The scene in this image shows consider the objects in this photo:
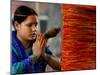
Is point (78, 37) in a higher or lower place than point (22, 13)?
lower

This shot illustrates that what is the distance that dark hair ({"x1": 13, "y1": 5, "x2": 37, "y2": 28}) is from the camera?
7.83 feet

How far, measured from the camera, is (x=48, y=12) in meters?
2.52

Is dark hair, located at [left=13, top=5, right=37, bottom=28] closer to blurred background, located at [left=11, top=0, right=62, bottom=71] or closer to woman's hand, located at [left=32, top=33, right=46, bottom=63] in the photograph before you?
blurred background, located at [left=11, top=0, right=62, bottom=71]

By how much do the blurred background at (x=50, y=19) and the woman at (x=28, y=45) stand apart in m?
0.05

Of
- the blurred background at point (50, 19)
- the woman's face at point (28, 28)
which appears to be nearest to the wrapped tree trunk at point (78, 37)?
the blurred background at point (50, 19)

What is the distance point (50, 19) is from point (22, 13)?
1.06ft

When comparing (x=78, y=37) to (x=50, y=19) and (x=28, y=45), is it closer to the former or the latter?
(x=50, y=19)

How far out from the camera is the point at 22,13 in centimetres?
242

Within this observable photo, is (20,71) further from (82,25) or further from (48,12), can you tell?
(82,25)

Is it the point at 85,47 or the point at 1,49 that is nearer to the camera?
the point at 1,49

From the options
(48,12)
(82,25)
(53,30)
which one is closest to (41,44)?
(53,30)

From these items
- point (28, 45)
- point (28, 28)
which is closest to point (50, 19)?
point (28, 28)

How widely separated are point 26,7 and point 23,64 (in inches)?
24.1

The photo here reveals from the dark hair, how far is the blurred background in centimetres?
4
